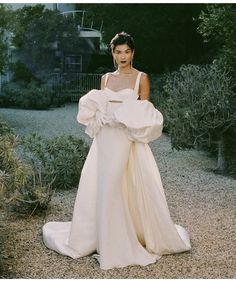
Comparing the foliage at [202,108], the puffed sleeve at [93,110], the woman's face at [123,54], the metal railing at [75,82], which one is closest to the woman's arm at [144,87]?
the woman's face at [123,54]

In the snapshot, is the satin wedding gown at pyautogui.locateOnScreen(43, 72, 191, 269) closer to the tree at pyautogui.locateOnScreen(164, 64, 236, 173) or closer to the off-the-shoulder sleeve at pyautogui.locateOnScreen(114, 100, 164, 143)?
the off-the-shoulder sleeve at pyautogui.locateOnScreen(114, 100, 164, 143)

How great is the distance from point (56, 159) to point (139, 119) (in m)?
2.68

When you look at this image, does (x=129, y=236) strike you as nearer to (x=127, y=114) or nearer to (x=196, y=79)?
(x=127, y=114)

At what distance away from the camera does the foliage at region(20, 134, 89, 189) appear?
596 centimetres

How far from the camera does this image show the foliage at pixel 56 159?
5.96 metres

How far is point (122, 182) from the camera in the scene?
369 centimetres

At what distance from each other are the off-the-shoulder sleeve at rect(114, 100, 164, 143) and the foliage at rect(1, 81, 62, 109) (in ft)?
39.7

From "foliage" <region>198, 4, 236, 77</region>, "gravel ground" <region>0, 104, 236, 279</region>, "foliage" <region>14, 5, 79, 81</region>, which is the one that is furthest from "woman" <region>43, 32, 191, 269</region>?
"foliage" <region>14, 5, 79, 81</region>

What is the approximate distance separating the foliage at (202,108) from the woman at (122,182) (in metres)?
3.65

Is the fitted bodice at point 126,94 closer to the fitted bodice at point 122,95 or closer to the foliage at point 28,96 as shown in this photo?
the fitted bodice at point 122,95

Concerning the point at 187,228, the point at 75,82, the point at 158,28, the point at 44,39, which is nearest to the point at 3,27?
the point at 44,39

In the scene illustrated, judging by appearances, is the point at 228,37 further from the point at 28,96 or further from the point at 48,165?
the point at 28,96

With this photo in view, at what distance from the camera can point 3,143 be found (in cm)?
398

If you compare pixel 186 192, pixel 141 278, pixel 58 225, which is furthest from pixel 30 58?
pixel 141 278
